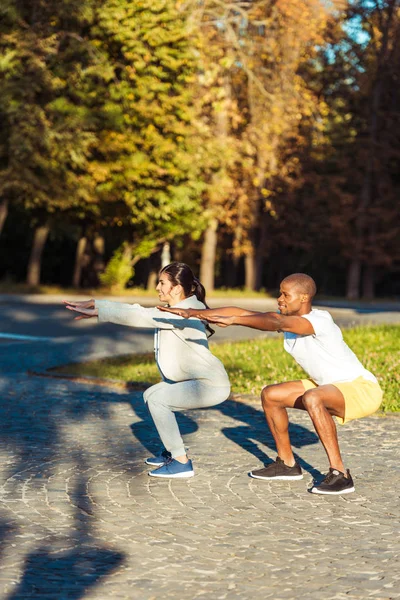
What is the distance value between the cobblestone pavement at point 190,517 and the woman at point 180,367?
299 mm

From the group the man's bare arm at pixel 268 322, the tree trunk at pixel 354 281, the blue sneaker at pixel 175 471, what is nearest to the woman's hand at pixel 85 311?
the man's bare arm at pixel 268 322

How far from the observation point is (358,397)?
7617 millimetres

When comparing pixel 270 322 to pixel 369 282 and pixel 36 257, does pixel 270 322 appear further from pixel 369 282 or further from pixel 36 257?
pixel 369 282

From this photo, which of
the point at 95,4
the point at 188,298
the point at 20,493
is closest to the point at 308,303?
the point at 188,298

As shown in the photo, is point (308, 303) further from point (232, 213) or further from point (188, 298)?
point (232, 213)

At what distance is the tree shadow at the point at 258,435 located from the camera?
8.91 metres

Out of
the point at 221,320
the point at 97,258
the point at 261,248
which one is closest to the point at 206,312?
the point at 221,320

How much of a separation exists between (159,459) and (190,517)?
160cm

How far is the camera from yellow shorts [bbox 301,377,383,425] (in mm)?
7605

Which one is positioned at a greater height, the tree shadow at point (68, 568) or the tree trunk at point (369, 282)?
the tree trunk at point (369, 282)

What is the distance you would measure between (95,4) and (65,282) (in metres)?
20.1

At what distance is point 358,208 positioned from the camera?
47.3m

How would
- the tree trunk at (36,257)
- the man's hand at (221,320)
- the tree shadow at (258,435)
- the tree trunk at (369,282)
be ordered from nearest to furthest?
the man's hand at (221,320), the tree shadow at (258,435), the tree trunk at (36,257), the tree trunk at (369,282)

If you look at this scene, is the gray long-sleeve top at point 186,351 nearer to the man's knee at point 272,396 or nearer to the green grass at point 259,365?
the man's knee at point 272,396
